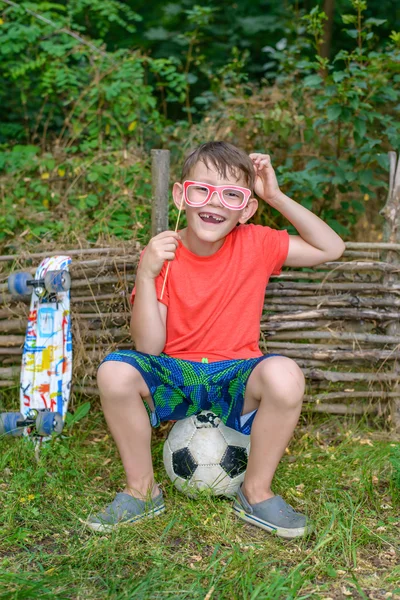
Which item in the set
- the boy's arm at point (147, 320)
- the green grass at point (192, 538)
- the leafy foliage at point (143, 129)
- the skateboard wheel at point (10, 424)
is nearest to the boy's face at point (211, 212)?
the boy's arm at point (147, 320)

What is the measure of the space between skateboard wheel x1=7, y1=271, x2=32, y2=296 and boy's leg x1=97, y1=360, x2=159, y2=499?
0.79m

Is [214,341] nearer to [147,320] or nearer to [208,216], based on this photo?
[147,320]

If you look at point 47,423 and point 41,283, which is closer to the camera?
point 47,423

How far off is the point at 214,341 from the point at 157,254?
0.46 meters

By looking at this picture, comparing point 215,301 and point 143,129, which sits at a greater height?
point 143,129

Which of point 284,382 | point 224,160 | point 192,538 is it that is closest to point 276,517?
point 192,538

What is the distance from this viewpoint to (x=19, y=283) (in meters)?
3.26

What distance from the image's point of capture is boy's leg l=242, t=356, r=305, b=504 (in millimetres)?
2557

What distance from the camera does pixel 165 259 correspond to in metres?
2.72

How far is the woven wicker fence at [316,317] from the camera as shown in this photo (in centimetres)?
347

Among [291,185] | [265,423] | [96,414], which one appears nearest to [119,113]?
[291,185]

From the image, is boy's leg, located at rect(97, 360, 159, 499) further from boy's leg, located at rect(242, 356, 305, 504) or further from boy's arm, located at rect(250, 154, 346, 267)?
boy's arm, located at rect(250, 154, 346, 267)

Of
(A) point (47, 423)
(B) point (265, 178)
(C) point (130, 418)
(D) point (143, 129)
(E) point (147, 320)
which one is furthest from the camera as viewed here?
(D) point (143, 129)

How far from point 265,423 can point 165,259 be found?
0.75 m
